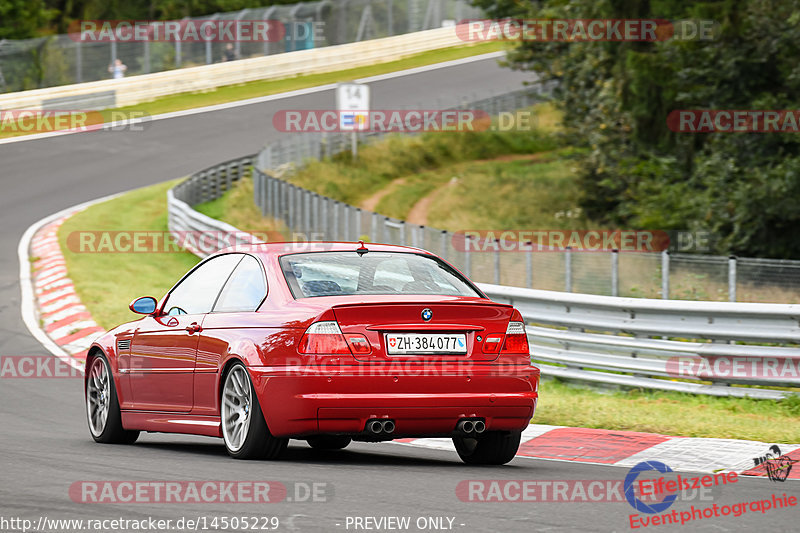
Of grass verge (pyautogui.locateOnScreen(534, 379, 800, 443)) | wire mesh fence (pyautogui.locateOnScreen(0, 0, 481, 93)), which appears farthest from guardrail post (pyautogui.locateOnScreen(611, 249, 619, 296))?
wire mesh fence (pyautogui.locateOnScreen(0, 0, 481, 93))

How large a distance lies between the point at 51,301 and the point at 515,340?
1399 cm

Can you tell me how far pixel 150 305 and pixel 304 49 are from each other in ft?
154

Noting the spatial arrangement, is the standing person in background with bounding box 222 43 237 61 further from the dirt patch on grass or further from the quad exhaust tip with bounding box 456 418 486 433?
the quad exhaust tip with bounding box 456 418 486 433

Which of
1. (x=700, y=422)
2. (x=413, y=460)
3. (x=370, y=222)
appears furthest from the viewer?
(x=370, y=222)

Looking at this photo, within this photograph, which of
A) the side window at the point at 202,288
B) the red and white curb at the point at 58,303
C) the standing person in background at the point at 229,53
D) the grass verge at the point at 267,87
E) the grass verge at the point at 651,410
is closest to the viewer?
the side window at the point at 202,288

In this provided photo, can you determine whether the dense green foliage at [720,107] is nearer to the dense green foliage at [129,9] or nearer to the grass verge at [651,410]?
the grass verge at [651,410]

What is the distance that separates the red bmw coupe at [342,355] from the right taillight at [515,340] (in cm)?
1

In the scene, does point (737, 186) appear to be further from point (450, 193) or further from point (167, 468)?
point (167, 468)

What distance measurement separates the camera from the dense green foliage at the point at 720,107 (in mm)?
23328

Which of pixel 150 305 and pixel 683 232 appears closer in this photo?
pixel 150 305

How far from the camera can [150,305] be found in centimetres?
923

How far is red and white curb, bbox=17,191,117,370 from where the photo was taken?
16953 mm

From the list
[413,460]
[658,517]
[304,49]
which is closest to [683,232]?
[413,460]

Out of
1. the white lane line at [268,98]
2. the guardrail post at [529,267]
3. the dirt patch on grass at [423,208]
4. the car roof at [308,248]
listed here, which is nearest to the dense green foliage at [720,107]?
the dirt patch on grass at [423,208]
